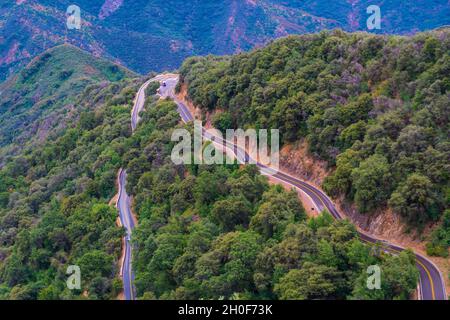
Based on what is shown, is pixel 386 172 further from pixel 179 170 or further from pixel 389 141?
pixel 179 170

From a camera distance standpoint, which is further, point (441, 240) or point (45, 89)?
point (45, 89)

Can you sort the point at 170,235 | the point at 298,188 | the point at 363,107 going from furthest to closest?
the point at 298,188 → the point at 363,107 → the point at 170,235

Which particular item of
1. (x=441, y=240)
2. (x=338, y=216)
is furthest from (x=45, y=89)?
(x=441, y=240)

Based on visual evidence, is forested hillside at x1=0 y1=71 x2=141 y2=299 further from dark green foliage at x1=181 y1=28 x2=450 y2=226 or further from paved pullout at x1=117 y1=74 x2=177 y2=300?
dark green foliage at x1=181 y1=28 x2=450 y2=226

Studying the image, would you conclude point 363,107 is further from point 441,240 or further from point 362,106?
point 441,240

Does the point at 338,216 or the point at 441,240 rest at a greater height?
the point at 338,216

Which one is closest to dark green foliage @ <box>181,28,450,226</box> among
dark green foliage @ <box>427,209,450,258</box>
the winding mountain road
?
dark green foliage @ <box>427,209,450,258</box>
